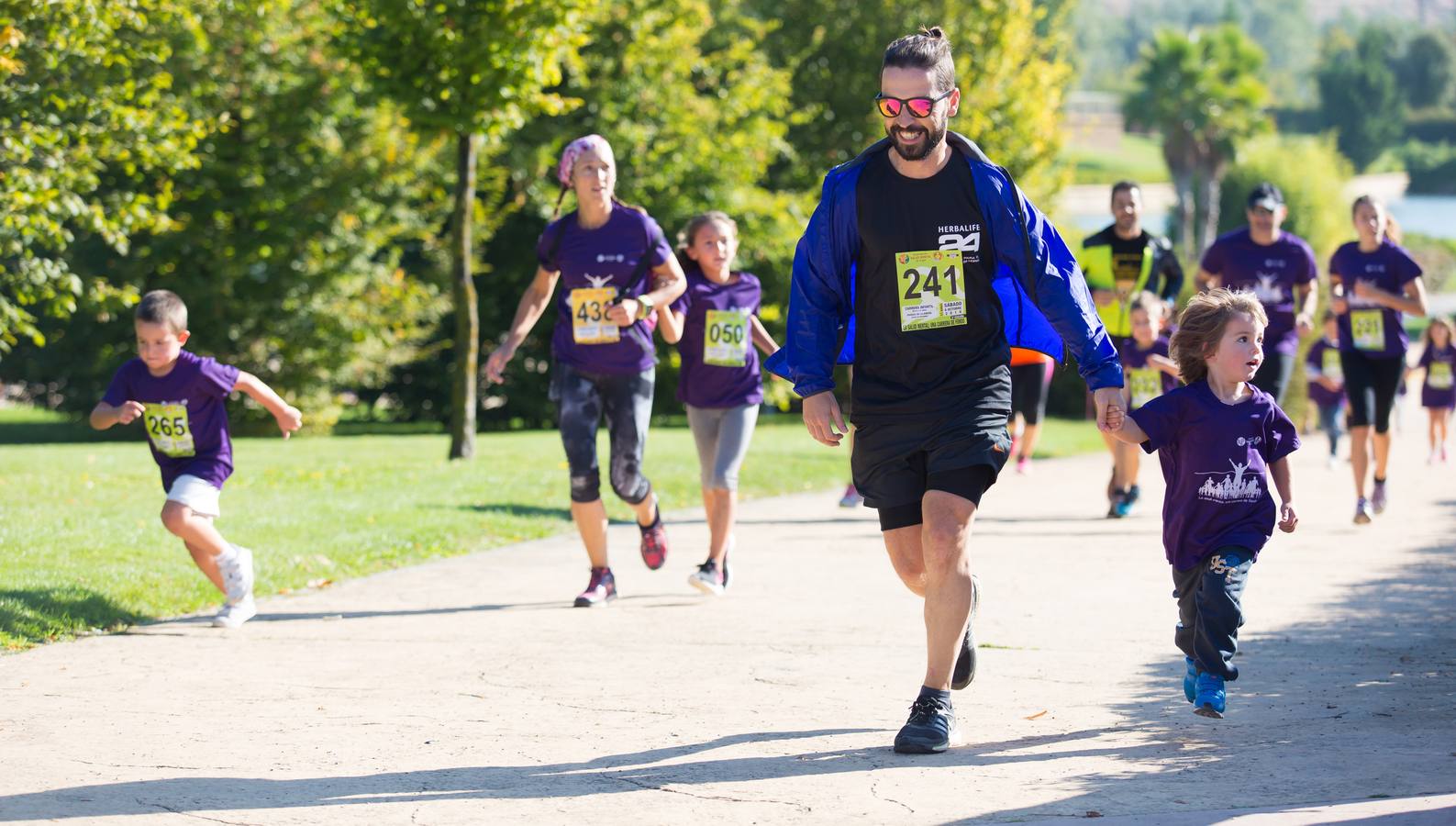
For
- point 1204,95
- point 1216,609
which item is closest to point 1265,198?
→ point 1216,609

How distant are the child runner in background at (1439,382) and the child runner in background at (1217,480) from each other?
14.2 m

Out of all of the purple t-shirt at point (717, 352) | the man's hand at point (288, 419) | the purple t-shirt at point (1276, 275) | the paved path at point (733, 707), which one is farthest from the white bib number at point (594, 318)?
the purple t-shirt at point (1276, 275)

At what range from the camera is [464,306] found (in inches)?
713

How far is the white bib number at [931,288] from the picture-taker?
5801 millimetres

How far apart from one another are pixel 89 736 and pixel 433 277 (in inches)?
931

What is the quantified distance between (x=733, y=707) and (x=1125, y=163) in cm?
15634

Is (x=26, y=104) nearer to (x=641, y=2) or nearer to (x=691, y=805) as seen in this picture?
(x=691, y=805)

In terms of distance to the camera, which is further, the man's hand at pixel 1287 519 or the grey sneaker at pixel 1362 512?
the grey sneaker at pixel 1362 512

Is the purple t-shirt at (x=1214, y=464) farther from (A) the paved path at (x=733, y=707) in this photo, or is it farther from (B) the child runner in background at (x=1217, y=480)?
(A) the paved path at (x=733, y=707)

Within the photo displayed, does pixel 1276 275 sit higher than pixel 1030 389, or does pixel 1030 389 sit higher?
pixel 1276 275

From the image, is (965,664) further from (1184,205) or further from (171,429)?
(1184,205)

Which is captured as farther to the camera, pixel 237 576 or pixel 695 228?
pixel 695 228

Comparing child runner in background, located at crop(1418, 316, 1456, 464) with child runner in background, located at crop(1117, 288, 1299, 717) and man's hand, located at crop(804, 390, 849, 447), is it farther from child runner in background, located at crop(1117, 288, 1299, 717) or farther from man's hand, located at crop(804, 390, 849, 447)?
man's hand, located at crop(804, 390, 849, 447)

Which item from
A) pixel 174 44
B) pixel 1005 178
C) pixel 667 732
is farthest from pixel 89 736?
pixel 174 44
